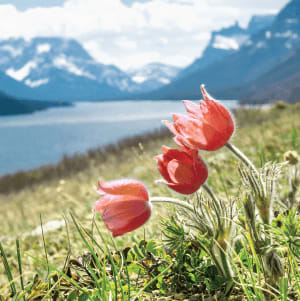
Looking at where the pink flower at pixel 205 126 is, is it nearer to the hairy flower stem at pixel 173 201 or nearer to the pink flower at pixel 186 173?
the pink flower at pixel 186 173

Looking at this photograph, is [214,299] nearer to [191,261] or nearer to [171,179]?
[191,261]

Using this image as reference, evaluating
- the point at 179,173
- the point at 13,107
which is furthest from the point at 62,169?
the point at 13,107

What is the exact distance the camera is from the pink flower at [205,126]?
86cm

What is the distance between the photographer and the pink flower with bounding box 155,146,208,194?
0.86m

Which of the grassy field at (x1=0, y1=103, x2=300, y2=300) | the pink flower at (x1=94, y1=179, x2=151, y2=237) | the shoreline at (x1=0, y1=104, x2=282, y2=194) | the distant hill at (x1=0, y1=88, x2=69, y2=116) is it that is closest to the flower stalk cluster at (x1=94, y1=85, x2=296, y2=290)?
the pink flower at (x1=94, y1=179, x2=151, y2=237)

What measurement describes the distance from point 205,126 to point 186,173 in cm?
→ 13

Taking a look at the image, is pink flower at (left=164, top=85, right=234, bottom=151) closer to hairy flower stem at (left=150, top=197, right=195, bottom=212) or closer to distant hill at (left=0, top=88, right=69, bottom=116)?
hairy flower stem at (left=150, top=197, right=195, bottom=212)

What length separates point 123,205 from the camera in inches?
34.5

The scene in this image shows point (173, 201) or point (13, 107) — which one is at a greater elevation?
point (13, 107)

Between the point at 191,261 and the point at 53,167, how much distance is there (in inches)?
989

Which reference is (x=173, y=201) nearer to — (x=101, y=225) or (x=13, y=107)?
(x=101, y=225)

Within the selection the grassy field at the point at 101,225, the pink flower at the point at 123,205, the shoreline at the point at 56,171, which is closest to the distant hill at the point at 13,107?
the shoreline at the point at 56,171

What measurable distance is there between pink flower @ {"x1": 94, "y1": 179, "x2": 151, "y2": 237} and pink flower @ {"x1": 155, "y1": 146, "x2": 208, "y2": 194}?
0.29ft

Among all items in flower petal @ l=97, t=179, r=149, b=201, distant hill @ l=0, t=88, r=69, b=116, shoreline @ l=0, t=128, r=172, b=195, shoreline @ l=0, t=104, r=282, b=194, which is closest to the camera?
flower petal @ l=97, t=179, r=149, b=201
